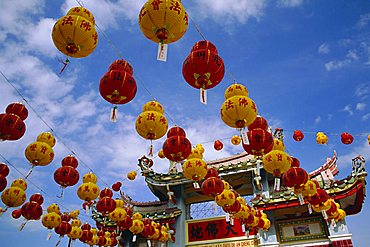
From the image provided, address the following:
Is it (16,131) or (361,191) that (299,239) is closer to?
(361,191)

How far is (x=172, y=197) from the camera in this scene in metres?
14.6

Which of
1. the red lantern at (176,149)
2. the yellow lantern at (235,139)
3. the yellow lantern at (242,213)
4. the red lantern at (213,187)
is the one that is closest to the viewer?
the red lantern at (176,149)

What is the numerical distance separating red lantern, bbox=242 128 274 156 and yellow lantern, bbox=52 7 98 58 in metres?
4.27

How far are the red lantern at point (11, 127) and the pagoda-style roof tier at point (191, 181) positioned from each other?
29.0ft

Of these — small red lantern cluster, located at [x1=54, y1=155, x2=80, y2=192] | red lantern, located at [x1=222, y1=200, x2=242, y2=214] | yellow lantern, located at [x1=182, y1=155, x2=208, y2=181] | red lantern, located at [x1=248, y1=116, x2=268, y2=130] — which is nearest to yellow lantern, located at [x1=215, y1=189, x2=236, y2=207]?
red lantern, located at [x1=222, y1=200, x2=242, y2=214]

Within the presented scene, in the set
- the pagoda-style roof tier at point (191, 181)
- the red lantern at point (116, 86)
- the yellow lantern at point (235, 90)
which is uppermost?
the pagoda-style roof tier at point (191, 181)

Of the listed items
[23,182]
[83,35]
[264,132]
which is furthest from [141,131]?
[23,182]

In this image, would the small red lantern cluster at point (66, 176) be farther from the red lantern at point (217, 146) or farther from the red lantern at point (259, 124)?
the red lantern at point (217, 146)

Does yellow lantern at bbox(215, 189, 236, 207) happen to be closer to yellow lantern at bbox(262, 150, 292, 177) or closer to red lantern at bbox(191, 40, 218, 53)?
yellow lantern at bbox(262, 150, 292, 177)

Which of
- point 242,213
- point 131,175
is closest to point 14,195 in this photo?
point 131,175

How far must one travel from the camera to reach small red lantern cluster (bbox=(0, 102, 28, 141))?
6.80 m

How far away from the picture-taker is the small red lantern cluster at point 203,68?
5234 mm

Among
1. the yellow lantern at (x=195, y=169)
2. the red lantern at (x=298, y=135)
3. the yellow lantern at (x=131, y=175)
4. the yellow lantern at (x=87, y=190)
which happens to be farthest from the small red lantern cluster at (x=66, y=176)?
the red lantern at (x=298, y=135)

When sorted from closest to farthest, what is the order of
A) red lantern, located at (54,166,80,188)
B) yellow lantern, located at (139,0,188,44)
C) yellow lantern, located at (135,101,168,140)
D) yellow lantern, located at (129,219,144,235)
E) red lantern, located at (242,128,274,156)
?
yellow lantern, located at (139,0,188,44), yellow lantern, located at (135,101,168,140), red lantern, located at (242,128,274,156), red lantern, located at (54,166,80,188), yellow lantern, located at (129,219,144,235)
